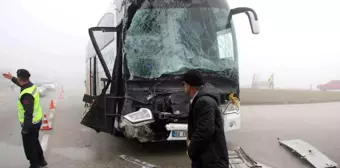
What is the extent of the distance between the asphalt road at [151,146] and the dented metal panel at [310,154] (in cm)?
16

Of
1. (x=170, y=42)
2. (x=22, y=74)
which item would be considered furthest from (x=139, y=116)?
(x=22, y=74)

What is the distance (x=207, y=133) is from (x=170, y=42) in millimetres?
3821

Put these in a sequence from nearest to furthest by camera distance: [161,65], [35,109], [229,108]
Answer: [35,109]
[161,65]
[229,108]

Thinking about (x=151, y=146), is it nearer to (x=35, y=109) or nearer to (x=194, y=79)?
(x=35, y=109)

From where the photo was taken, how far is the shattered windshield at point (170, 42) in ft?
21.3

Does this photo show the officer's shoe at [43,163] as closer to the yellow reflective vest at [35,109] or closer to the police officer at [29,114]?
the police officer at [29,114]

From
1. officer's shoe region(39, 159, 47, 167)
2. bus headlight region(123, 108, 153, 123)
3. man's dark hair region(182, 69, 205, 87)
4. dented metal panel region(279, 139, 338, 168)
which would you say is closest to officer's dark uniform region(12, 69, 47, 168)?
officer's shoe region(39, 159, 47, 167)

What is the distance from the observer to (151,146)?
7.70 metres

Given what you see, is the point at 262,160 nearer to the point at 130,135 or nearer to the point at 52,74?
the point at 130,135

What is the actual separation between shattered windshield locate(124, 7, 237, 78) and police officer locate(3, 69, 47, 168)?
76.0 inches

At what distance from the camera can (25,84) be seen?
5324 mm

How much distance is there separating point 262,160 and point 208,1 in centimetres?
345

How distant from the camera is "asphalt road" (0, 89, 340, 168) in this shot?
639 centimetres

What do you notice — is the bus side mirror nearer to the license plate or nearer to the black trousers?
the license plate
